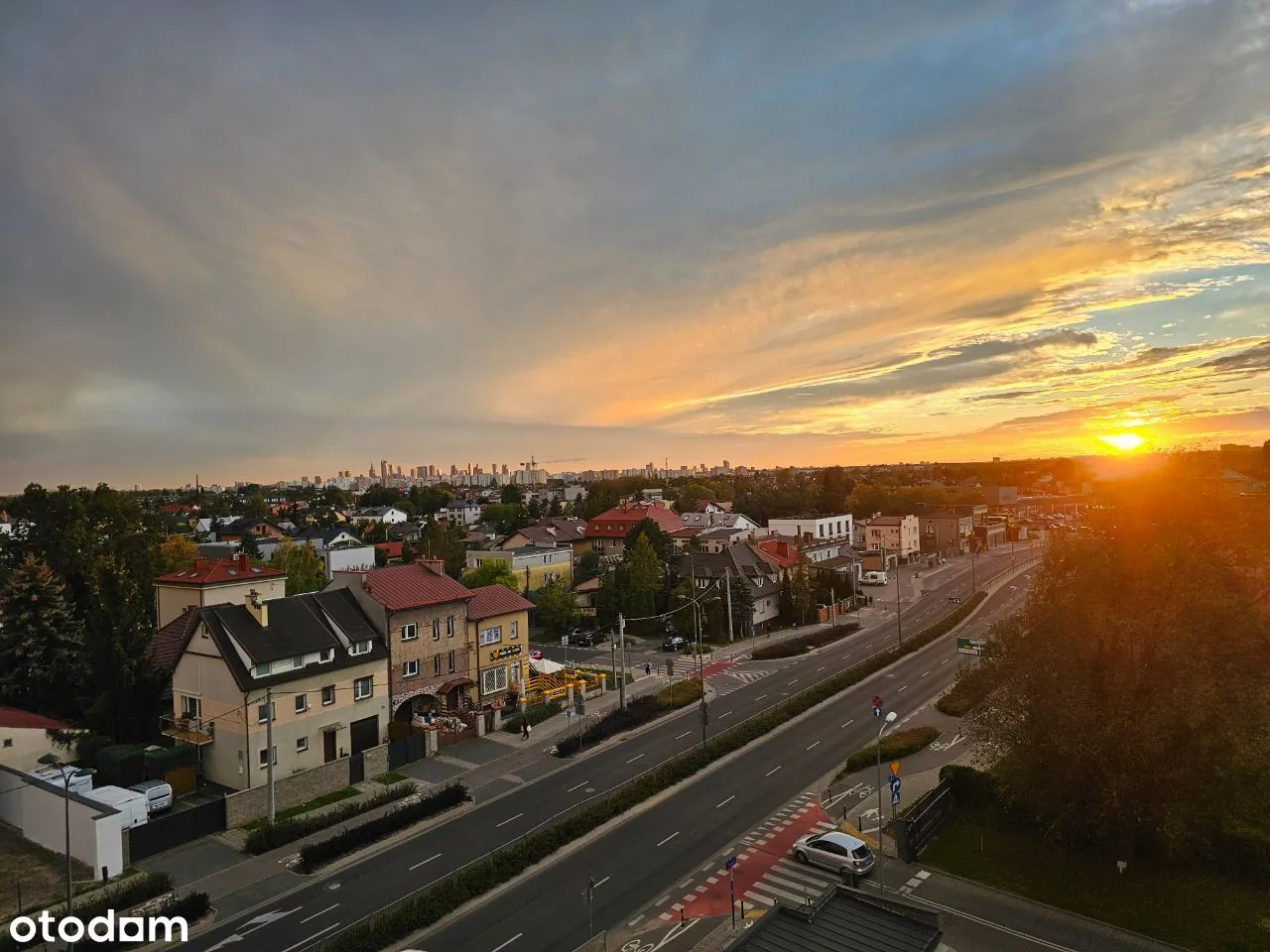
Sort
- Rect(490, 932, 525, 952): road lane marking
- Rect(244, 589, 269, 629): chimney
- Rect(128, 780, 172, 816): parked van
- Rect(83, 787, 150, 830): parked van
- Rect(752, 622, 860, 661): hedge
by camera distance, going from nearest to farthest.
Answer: Rect(490, 932, 525, 952): road lane marking → Rect(83, 787, 150, 830): parked van → Rect(128, 780, 172, 816): parked van → Rect(244, 589, 269, 629): chimney → Rect(752, 622, 860, 661): hedge

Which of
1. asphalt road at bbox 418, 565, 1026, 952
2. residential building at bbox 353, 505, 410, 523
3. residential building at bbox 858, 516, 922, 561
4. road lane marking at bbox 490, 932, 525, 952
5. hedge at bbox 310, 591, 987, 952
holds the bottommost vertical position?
asphalt road at bbox 418, 565, 1026, 952

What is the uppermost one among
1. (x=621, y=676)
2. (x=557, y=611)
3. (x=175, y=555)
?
(x=175, y=555)

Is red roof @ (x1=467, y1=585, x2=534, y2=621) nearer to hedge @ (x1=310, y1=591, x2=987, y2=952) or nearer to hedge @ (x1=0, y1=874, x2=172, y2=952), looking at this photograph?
hedge @ (x1=310, y1=591, x2=987, y2=952)

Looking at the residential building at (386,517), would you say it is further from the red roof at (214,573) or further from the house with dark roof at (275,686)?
the house with dark roof at (275,686)

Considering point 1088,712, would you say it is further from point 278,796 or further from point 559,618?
point 559,618

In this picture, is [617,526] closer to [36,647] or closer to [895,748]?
[36,647]

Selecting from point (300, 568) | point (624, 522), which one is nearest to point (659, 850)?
point (300, 568)

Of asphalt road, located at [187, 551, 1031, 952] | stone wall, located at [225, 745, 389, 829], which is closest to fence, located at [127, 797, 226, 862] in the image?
stone wall, located at [225, 745, 389, 829]
